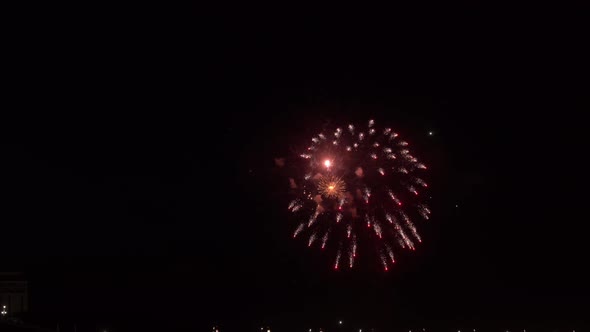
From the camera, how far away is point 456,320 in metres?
67.8

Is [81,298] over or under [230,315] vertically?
over

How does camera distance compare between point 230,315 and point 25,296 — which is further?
point 25,296

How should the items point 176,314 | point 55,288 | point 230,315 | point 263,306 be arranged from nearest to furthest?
point 176,314 < point 230,315 < point 263,306 < point 55,288

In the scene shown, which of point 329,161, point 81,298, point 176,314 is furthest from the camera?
point 81,298

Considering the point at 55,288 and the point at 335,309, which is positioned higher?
the point at 55,288

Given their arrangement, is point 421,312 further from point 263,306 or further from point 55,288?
point 55,288

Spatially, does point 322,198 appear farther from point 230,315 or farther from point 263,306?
point 263,306

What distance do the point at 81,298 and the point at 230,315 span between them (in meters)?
18.4

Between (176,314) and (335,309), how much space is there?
15.6 m

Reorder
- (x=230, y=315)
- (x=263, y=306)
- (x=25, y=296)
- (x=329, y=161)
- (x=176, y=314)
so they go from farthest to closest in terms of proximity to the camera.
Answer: (x=25, y=296) → (x=263, y=306) → (x=230, y=315) → (x=176, y=314) → (x=329, y=161)

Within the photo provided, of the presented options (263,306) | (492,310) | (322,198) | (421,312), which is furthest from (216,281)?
(322,198)

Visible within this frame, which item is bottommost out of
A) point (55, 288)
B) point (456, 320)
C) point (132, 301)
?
point (456, 320)

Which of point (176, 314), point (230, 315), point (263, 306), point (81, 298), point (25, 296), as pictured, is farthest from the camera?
point (25, 296)

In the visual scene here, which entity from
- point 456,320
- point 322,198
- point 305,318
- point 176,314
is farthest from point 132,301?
point 322,198
